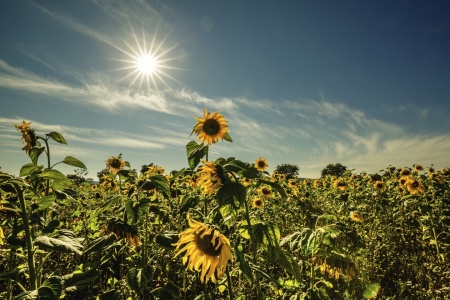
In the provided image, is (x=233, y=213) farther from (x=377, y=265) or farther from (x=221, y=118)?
(x=377, y=265)

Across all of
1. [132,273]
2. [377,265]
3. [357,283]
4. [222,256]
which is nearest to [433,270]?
[377,265]

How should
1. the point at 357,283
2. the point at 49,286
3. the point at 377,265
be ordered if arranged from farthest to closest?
the point at 377,265 < the point at 357,283 < the point at 49,286

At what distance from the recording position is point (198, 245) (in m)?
2.07

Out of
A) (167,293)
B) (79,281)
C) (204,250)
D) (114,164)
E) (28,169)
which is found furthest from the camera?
(114,164)

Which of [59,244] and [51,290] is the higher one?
[59,244]

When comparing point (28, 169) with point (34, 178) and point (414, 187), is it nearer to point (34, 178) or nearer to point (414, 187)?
point (34, 178)

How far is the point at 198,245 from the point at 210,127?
1.87 meters

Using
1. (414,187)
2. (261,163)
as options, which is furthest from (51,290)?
(261,163)

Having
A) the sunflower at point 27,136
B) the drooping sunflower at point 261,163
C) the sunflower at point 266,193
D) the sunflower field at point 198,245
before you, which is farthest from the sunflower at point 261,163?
the sunflower at point 27,136

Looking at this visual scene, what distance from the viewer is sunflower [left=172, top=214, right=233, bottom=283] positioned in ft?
6.23

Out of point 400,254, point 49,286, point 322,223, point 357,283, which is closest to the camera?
point 49,286

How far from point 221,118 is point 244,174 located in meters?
2.05

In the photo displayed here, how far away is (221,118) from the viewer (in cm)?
365

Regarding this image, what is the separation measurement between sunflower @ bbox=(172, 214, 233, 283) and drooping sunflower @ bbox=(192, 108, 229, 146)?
1.71 m
